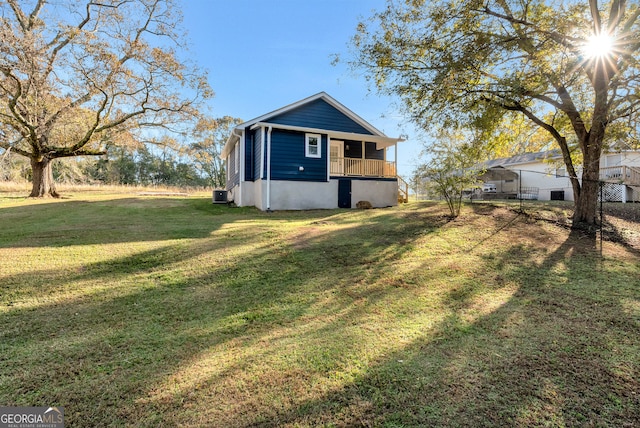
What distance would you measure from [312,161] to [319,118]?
8.03 ft

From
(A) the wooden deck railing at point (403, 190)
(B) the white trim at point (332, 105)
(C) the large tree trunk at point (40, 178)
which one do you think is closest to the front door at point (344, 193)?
(B) the white trim at point (332, 105)

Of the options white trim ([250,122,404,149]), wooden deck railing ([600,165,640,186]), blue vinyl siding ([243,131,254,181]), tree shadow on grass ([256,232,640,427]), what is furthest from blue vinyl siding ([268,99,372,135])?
wooden deck railing ([600,165,640,186])

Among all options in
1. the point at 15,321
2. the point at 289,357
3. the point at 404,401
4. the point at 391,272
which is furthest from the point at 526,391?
the point at 15,321

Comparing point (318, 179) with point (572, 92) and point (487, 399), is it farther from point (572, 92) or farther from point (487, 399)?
point (487, 399)

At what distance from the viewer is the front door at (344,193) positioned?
49.1 feet

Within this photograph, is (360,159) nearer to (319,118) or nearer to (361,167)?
(361,167)

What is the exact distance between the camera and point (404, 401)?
8.04ft

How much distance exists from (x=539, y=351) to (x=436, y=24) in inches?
340

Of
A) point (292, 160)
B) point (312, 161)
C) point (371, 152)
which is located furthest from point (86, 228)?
point (371, 152)

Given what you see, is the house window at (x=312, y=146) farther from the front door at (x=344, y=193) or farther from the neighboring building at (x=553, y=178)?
the neighboring building at (x=553, y=178)

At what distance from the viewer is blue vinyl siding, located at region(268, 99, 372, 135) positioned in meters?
14.6

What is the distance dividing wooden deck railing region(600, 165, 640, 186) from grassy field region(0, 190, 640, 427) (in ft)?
49.7

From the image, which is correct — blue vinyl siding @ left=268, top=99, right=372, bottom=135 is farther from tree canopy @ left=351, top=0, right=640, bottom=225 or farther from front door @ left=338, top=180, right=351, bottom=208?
tree canopy @ left=351, top=0, right=640, bottom=225

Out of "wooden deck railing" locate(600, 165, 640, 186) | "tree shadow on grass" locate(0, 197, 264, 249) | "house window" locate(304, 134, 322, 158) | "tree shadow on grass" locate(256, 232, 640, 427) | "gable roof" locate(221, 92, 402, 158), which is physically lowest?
"tree shadow on grass" locate(256, 232, 640, 427)
